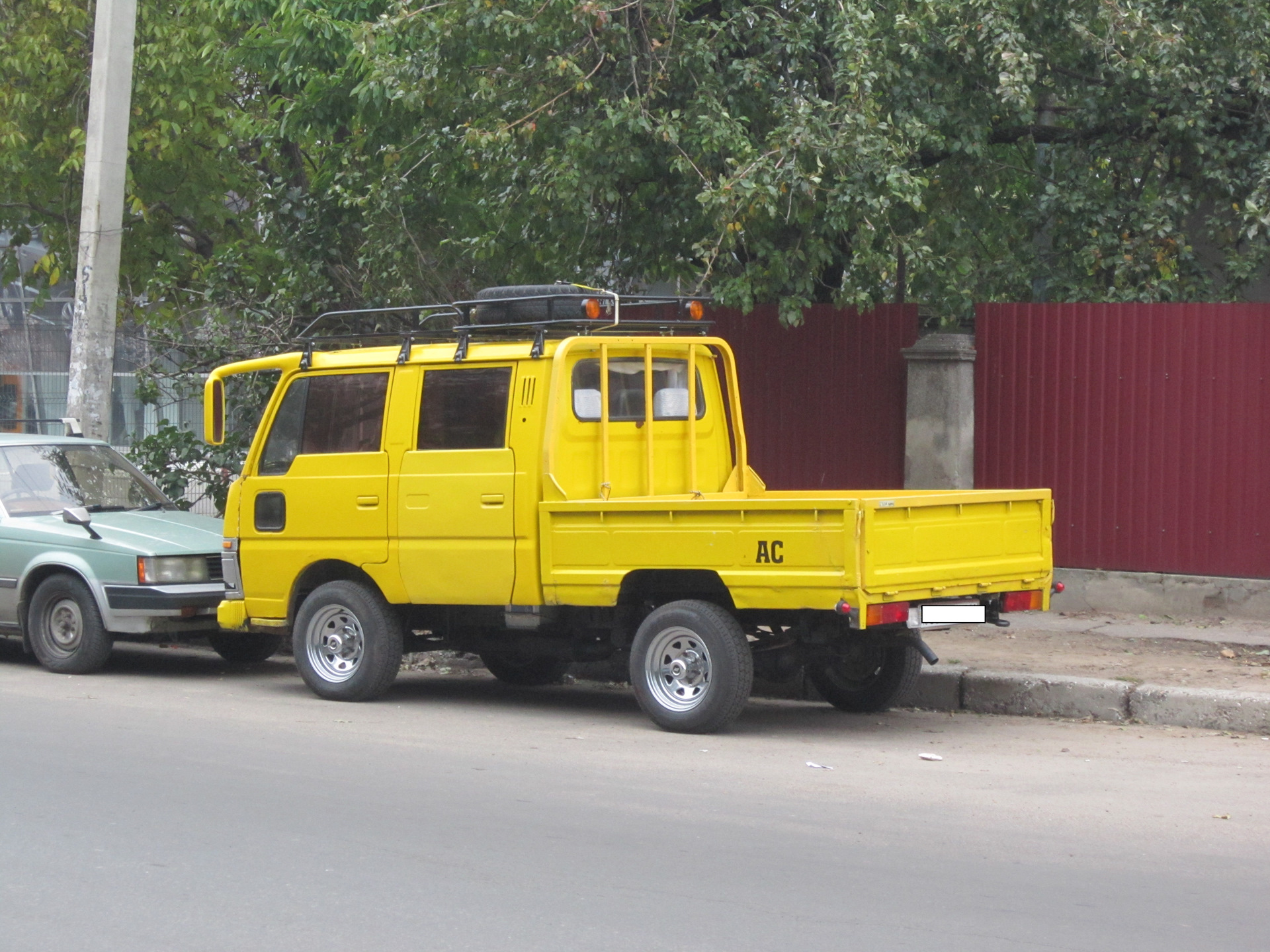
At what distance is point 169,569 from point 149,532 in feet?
1.54

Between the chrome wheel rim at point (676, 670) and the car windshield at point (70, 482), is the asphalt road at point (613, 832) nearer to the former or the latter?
the chrome wheel rim at point (676, 670)

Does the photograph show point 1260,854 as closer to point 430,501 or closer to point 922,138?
point 430,501

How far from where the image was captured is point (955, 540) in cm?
820

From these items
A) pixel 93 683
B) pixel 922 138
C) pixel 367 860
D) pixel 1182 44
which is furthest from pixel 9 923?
pixel 1182 44

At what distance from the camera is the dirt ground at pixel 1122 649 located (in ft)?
31.2

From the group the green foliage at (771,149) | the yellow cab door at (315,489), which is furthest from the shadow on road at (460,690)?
the green foliage at (771,149)

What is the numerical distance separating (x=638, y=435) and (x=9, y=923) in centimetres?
504

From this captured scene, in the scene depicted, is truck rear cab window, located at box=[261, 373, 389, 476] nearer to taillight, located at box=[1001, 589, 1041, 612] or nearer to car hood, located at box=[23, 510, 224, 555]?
car hood, located at box=[23, 510, 224, 555]

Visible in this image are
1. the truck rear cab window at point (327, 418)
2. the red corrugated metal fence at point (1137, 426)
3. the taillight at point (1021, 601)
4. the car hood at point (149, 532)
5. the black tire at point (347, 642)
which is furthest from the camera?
the red corrugated metal fence at point (1137, 426)

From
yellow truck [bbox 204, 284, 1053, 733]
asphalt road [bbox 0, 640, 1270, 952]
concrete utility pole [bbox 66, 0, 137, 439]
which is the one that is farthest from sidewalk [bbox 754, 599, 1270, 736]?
concrete utility pole [bbox 66, 0, 137, 439]

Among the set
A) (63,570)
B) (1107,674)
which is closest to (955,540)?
(1107,674)

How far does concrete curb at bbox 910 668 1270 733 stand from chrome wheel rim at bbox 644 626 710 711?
190 cm

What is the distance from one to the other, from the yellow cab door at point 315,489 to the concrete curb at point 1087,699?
143 inches

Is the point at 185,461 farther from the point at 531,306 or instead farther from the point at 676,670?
the point at 676,670
